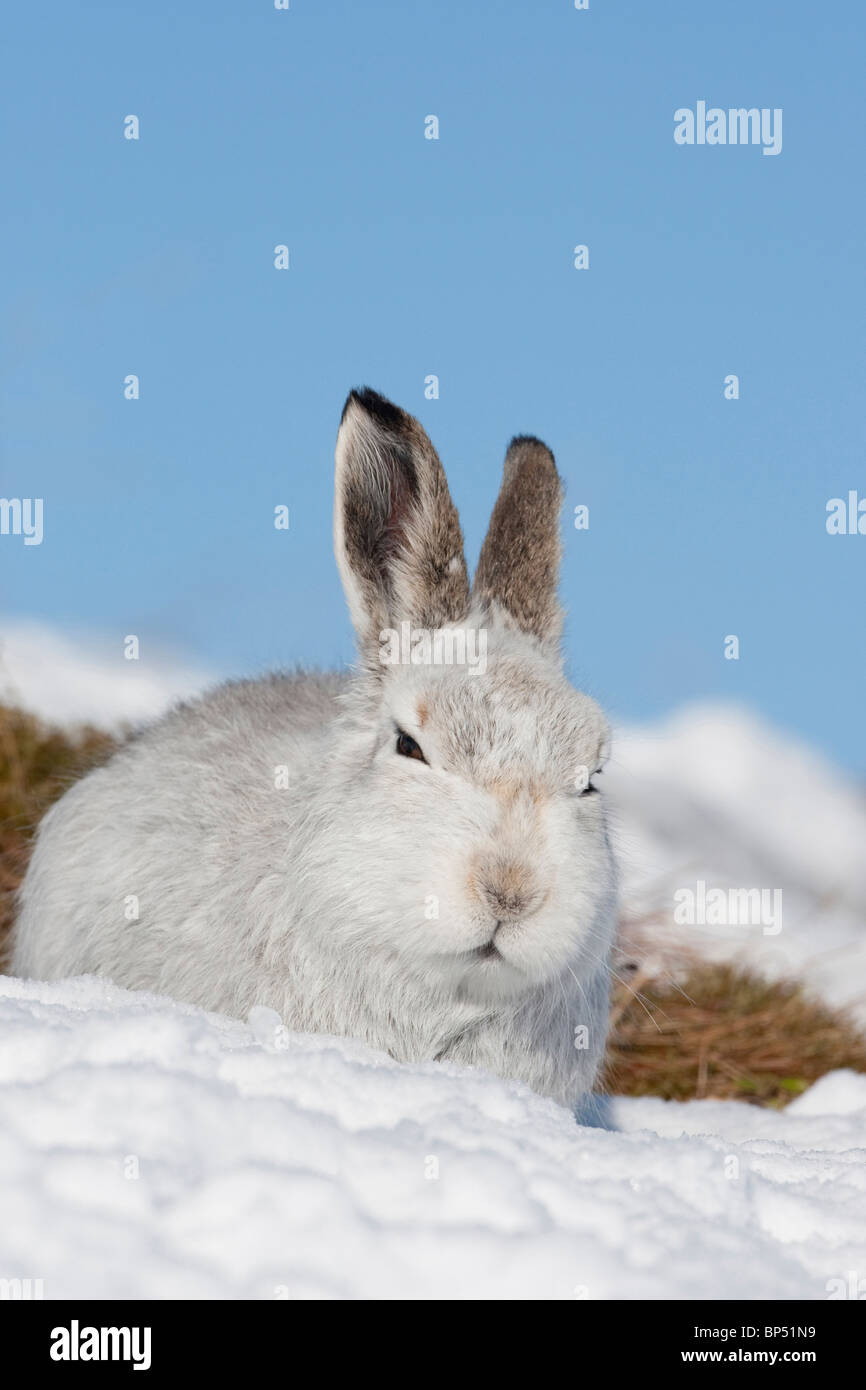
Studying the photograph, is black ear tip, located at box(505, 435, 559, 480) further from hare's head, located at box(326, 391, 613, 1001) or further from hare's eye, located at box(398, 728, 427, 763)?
hare's eye, located at box(398, 728, 427, 763)

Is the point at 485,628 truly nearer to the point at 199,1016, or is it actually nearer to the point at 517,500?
the point at 517,500

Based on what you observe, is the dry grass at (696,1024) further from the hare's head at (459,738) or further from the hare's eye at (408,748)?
the hare's eye at (408,748)

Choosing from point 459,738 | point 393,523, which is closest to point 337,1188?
point 459,738

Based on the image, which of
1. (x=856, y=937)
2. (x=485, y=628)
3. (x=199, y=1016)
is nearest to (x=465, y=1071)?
(x=199, y=1016)

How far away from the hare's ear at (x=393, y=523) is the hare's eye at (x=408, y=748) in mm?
639

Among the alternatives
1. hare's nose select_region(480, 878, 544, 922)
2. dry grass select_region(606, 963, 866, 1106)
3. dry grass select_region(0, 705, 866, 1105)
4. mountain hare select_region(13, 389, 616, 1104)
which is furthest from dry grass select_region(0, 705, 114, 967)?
hare's nose select_region(480, 878, 544, 922)

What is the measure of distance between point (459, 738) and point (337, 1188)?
1.99 metres

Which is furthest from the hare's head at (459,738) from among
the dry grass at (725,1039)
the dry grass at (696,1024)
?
the dry grass at (725,1039)

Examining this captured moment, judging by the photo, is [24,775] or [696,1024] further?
[24,775]

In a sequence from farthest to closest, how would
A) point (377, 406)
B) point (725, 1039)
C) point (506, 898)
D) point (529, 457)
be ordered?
point (725, 1039) → point (529, 457) → point (377, 406) → point (506, 898)

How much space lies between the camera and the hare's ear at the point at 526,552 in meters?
6.09

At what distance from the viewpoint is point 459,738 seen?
508cm

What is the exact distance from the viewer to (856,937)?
1455 centimetres

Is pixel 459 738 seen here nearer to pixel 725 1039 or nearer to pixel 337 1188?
pixel 337 1188
